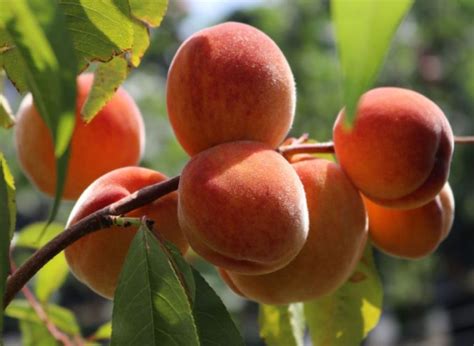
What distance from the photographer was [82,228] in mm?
637

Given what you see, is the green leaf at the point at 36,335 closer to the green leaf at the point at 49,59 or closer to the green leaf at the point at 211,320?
the green leaf at the point at 211,320

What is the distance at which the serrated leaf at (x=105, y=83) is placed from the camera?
2.48ft

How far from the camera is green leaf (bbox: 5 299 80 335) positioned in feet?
3.48

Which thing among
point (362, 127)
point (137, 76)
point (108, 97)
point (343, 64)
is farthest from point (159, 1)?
point (137, 76)

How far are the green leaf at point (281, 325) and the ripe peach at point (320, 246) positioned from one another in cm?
20

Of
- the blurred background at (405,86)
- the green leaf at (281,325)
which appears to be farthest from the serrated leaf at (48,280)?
the blurred background at (405,86)

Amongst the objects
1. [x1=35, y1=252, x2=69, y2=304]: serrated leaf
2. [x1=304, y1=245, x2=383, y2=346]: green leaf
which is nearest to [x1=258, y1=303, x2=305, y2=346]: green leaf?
[x1=304, y1=245, x2=383, y2=346]: green leaf

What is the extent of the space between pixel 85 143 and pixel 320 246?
335 mm

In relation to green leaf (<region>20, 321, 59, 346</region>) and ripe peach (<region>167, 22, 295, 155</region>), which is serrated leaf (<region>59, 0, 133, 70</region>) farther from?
green leaf (<region>20, 321, 59, 346</region>)

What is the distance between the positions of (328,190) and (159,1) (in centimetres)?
24

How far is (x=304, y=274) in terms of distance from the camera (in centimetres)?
71

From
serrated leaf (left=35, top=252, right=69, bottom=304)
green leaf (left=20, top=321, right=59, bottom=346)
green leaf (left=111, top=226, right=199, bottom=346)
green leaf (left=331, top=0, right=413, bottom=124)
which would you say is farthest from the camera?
serrated leaf (left=35, top=252, right=69, bottom=304)

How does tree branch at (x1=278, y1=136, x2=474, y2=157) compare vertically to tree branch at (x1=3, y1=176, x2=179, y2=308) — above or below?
below

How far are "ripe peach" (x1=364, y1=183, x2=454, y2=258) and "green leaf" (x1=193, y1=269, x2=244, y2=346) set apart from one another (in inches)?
8.5
